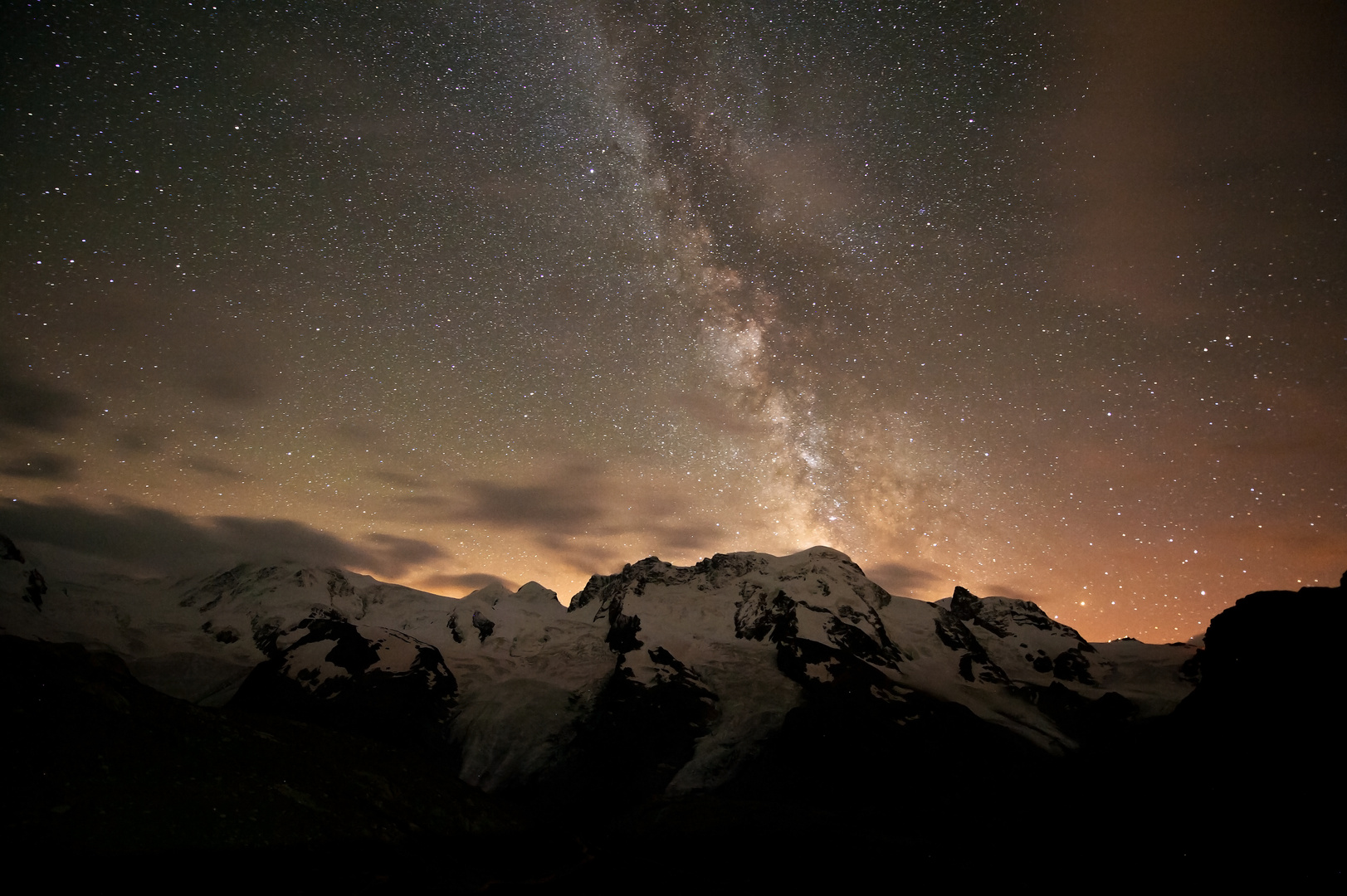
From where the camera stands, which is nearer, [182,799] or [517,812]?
[182,799]

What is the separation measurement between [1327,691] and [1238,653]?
16.3 m

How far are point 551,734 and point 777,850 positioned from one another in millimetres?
121300

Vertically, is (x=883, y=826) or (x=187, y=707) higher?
(x=187, y=707)

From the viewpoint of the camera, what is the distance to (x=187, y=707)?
54156mm

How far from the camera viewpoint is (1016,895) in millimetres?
56625

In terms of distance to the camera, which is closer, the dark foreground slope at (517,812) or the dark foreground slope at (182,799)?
the dark foreground slope at (182,799)

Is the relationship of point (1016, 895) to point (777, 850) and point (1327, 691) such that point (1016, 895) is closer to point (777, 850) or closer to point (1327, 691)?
point (1327, 691)

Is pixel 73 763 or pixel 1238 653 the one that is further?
pixel 1238 653

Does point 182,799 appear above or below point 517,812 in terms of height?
above

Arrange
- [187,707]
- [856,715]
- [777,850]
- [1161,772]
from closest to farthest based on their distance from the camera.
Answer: [187,707]
[1161,772]
[777,850]
[856,715]

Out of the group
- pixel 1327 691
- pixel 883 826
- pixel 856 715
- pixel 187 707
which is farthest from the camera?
pixel 856 715

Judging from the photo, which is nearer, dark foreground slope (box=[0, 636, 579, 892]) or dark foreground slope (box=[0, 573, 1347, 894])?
dark foreground slope (box=[0, 636, 579, 892])

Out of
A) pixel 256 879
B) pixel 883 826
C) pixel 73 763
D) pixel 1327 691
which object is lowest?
pixel 883 826

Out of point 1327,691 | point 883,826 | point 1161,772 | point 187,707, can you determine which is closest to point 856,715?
point 883,826
